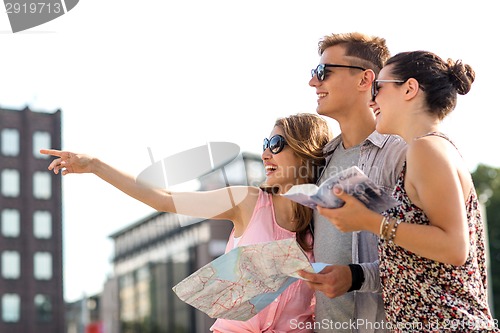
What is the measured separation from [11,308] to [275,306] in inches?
2792

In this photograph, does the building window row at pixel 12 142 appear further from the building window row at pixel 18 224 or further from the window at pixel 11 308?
the window at pixel 11 308

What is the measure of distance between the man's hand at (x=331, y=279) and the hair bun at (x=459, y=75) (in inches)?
34.9

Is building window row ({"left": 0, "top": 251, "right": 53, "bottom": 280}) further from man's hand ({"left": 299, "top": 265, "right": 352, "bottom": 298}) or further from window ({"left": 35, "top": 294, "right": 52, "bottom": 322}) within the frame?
man's hand ({"left": 299, "top": 265, "right": 352, "bottom": 298})

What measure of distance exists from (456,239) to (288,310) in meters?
1.38

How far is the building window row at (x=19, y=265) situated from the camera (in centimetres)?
7206

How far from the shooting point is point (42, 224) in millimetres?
74562

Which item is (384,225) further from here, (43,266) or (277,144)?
(43,266)

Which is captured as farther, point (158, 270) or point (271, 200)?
point (158, 270)

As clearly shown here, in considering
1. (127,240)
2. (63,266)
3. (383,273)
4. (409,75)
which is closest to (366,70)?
(409,75)

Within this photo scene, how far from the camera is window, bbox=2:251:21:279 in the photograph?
72.1 m

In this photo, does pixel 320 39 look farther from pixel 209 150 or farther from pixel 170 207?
pixel 170 207

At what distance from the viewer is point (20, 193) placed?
7456 centimetres

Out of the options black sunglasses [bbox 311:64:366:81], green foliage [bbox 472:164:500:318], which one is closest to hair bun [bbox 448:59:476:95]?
black sunglasses [bbox 311:64:366:81]

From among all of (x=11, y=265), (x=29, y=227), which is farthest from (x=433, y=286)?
(x=29, y=227)
